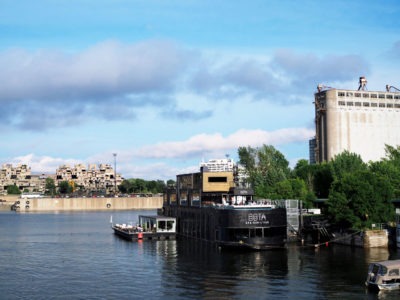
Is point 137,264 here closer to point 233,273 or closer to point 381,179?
point 233,273

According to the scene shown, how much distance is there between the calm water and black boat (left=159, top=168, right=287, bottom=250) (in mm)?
2587

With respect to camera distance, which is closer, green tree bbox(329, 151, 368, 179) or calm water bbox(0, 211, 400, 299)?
calm water bbox(0, 211, 400, 299)

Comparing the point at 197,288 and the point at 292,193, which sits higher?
the point at 292,193

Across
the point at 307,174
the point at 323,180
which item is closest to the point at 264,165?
the point at 307,174

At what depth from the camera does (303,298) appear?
57.5 meters

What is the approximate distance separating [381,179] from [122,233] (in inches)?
2127

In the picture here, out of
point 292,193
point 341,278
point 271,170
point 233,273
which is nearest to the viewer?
point 341,278

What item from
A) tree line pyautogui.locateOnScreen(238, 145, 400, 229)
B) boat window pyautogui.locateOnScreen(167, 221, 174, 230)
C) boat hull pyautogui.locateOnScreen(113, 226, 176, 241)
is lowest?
boat hull pyautogui.locateOnScreen(113, 226, 176, 241)

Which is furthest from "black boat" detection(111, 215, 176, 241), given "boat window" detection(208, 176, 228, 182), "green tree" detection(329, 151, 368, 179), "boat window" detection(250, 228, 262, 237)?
"green tree" detection(329, 151, 368, 179)

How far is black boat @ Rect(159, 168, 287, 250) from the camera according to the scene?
9106cm

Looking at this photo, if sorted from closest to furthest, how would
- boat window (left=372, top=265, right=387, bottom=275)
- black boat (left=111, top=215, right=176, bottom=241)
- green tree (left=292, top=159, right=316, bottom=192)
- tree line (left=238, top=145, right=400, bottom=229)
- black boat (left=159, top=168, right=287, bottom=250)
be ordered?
1. boat window (left=372, top=265, right=387, bottom=275)
2. black boat (left=159, top=168, right=287, bottom=250)
3. tree line (left=238, top=145, right=400, bottom=229)
4. black boat (left=111, top=215, right=176, bottom=241)
5. green tree (left=292, top=159, right=316, bottom=192)

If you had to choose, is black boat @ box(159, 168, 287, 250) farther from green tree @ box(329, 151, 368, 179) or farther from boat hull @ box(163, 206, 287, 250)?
green tree @ box(329, 151, 368, 179)

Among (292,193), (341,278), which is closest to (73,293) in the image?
(341,278)

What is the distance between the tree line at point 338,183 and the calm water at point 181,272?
341 inches
